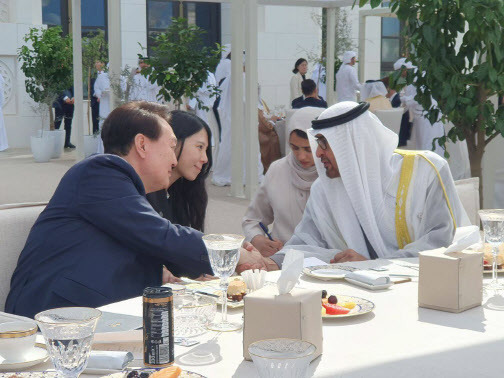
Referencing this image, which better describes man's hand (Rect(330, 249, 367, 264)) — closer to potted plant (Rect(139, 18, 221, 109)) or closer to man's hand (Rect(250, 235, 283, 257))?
man's hand (Rect(250, 235, 283, 257))

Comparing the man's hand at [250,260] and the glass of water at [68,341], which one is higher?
the glass of water at [68,341]

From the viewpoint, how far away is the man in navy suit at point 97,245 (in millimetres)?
2531

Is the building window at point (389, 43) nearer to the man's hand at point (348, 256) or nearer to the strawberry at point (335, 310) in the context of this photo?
the man's hand at point (348, 256)

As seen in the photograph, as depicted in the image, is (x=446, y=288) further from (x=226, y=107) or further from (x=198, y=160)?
(x=226, y=107)

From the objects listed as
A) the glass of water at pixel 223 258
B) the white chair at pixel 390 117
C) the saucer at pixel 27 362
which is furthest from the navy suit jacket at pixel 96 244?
the white chair at pixel 390 117

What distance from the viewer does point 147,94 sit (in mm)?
11734

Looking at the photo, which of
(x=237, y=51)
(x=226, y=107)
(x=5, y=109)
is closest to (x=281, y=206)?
(x=237, y=51)

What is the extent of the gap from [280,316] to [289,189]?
258cm

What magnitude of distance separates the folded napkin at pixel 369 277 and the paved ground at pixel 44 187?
321 cm

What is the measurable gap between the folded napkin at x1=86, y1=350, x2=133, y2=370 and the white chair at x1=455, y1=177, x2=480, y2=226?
2464 millimetres

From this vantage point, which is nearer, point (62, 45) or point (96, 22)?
point (62, 45)

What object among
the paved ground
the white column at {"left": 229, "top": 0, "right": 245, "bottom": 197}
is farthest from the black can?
the white column at {"left": 229, "top": 0, "right": 245, "bottom": 197}

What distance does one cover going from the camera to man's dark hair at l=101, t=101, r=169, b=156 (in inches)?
111

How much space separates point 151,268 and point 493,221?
3.62 ft
